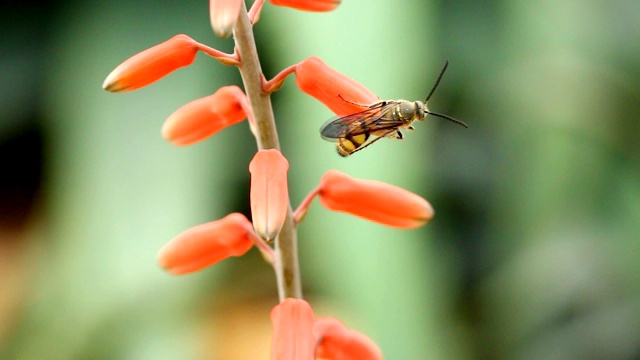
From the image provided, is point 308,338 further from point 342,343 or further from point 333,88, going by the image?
point 333,88

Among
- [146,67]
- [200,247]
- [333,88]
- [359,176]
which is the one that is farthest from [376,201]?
[359,176]

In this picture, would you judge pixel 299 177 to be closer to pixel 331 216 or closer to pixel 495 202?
pixel 331 216

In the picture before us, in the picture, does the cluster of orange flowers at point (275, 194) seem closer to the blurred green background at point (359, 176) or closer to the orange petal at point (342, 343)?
the orange petal at point (342, 343)

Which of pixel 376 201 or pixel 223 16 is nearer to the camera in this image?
pixel 223 16

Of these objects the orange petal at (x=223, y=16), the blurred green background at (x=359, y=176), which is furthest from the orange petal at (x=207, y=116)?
the blurred green background at (x=359, y=176)

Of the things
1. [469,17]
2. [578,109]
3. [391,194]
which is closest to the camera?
[391,194]

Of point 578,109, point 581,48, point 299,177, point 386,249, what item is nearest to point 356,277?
point 386,249
